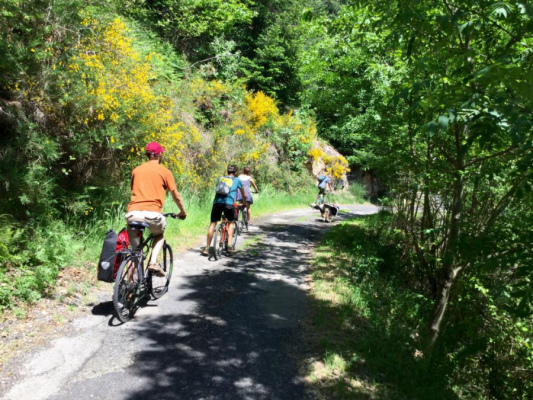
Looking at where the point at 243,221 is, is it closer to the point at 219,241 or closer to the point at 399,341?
the point at 219,241

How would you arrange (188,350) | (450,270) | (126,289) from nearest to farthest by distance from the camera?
(188,350)
(126,289)
(450,270)

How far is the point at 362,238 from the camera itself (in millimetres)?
10562

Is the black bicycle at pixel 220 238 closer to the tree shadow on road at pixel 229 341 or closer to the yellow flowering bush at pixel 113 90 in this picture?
the tree shadow on road at pixel 229 341

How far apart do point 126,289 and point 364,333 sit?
3079mm

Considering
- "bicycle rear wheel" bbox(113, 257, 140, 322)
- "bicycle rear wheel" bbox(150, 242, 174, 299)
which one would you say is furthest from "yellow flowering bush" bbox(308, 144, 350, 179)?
"bicycle rear wheel" bbox(113, 257, 140, 322)

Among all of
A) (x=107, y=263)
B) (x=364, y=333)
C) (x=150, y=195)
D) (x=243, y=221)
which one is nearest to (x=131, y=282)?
(x=107, y=263)

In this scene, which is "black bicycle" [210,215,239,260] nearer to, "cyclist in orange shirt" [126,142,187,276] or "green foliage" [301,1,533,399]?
"cyclist in orange shirt" [126,142,187,276]

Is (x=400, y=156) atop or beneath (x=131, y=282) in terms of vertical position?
atop

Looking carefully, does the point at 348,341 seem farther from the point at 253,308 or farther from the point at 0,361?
the point at 0,361

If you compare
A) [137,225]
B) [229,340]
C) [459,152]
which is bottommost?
[229,340]

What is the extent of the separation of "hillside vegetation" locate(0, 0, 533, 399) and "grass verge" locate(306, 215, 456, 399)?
0.05 meters

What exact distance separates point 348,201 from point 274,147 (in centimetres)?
832

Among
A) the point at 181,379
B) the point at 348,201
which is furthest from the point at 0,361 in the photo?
the point at 348,201

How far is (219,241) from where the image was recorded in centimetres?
778
